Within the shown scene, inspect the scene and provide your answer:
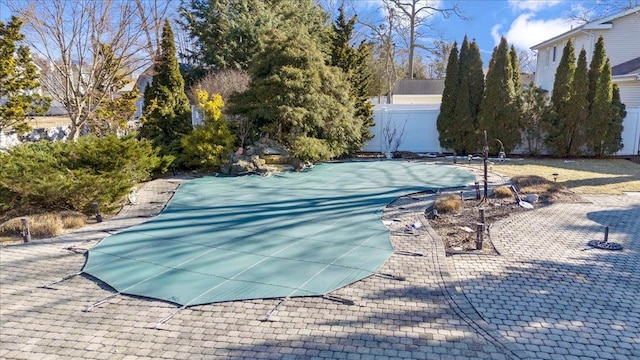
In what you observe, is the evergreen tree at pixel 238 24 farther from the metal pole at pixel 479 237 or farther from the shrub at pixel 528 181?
the metal pole at pixel 479 237

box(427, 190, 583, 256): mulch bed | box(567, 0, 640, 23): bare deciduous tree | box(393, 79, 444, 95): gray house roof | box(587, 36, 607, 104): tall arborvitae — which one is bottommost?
box(427, 190, 583, 256): mulch bed

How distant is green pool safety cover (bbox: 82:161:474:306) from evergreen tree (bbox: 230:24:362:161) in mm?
2903

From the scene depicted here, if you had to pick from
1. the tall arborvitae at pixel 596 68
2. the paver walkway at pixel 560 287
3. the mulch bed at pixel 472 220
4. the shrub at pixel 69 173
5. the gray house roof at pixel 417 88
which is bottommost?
the paver walkway at pixel 560 287

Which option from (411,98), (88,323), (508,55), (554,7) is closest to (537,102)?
(508,55)

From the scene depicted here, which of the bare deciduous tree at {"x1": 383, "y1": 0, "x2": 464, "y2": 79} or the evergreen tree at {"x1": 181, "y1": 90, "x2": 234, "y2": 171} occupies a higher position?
the bare deciduous tree at {"x1": 383, "y1": 0, "x2": 464, "y2": 79}

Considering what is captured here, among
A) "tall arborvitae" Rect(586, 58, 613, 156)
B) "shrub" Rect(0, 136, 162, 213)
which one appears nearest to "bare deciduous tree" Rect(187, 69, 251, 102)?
A: "shrub" Rect(0, 136, 162, 213)

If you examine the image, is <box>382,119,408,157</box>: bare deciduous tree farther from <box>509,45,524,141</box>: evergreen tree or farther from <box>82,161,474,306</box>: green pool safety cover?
<box>82,161,474,306</box>: green pool safety cover

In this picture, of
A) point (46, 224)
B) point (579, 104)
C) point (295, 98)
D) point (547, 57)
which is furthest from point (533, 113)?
point (46, 224)

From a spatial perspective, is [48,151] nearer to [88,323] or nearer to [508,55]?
[88,323]

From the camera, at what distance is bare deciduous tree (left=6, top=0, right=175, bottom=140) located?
10.5 metres

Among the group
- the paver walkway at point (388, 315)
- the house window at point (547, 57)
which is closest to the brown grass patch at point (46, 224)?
the paver walkway at point (388, 315)

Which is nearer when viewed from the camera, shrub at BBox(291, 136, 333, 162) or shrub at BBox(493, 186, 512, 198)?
shrub at BBox(493, 186, 512, 198)

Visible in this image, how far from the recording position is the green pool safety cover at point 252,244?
14.1ft

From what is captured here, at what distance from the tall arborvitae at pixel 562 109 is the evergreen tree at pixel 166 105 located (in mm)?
12639
